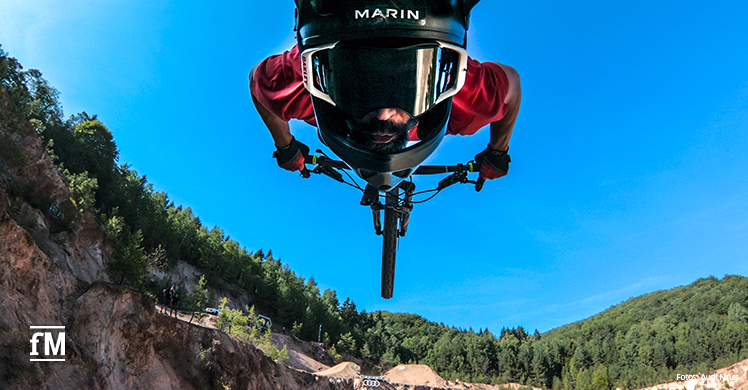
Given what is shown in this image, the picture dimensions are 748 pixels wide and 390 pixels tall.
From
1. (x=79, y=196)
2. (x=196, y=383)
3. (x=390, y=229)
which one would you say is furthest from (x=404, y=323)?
(x=390, y=229)

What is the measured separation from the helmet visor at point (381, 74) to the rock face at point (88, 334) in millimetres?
14866

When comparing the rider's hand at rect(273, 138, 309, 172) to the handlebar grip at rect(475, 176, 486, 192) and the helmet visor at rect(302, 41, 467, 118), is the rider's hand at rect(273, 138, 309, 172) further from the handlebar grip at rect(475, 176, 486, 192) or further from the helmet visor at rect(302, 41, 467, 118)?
the handlebar grip at rect(475, 176, 486, 192)

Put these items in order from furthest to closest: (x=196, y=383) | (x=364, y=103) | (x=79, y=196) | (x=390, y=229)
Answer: (x=79, y=196) < (x=196, y=383) < (x=390, y=229) < (x=364, y=103)

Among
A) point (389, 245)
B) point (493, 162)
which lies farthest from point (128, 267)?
point (493, 162)

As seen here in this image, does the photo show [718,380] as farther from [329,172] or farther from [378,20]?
[378,20]

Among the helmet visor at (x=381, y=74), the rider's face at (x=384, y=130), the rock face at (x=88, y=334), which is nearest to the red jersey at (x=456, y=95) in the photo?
the helmet visor at (x=381, y=74)

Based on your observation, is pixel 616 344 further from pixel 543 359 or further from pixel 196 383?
pixel 196 383

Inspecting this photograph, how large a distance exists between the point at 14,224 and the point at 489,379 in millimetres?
90554

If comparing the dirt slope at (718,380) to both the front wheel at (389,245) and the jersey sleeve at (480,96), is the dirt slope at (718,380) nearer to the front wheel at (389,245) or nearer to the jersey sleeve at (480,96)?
the front wheel at (389,245)

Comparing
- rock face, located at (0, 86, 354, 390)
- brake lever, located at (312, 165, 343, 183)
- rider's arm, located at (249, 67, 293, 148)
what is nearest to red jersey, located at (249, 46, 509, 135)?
rider's arm, located at (249, 67, 293, 148)

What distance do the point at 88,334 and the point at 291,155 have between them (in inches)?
611

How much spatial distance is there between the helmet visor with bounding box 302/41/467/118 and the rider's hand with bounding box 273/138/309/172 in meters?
1.71

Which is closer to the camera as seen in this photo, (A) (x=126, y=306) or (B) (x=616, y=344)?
(A) (x=126, y=306)

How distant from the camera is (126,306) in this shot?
1747cm
